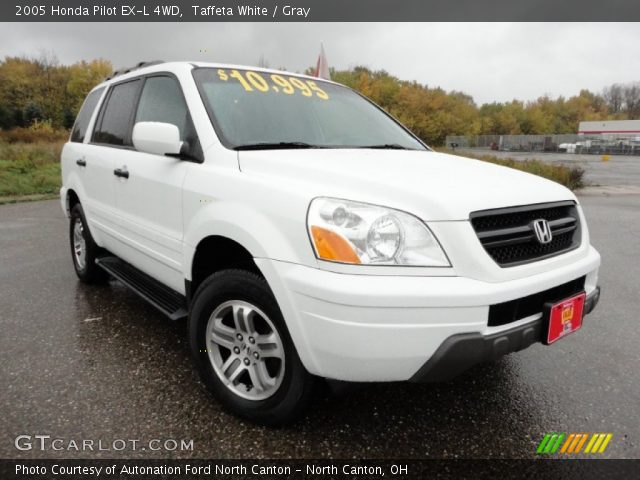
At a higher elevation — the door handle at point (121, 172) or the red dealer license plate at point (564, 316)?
the door handle at point (121, 172)

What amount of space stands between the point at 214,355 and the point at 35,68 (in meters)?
66.7

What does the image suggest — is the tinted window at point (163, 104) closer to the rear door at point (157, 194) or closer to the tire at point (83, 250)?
the rear door at point (157, 194)

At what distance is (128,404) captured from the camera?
2.40 meters

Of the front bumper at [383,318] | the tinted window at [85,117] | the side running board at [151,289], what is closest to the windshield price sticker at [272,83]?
the side running board at [151,289]

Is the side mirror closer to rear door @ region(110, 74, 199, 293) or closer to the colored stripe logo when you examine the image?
rear door @ region(110, 74, 199, 293)

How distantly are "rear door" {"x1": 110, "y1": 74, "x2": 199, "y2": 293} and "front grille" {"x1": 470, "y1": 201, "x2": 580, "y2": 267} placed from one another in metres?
1.53

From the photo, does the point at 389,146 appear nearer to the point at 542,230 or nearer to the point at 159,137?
the point at 542,230

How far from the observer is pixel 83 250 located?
4.31 metres

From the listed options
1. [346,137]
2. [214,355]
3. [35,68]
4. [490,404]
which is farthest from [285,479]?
[35,68]

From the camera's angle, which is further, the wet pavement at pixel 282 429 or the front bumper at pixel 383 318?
the wet pavement at pixel 282 429

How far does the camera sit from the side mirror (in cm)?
241

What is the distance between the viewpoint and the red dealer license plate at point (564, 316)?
201 centimetres

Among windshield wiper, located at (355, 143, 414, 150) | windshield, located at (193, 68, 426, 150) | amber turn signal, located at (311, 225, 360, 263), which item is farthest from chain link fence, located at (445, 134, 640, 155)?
amber turn signal, located at (311, 225, 360, 263)

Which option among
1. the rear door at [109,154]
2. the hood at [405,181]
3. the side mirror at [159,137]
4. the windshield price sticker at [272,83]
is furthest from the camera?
the rear door at [109,154]
